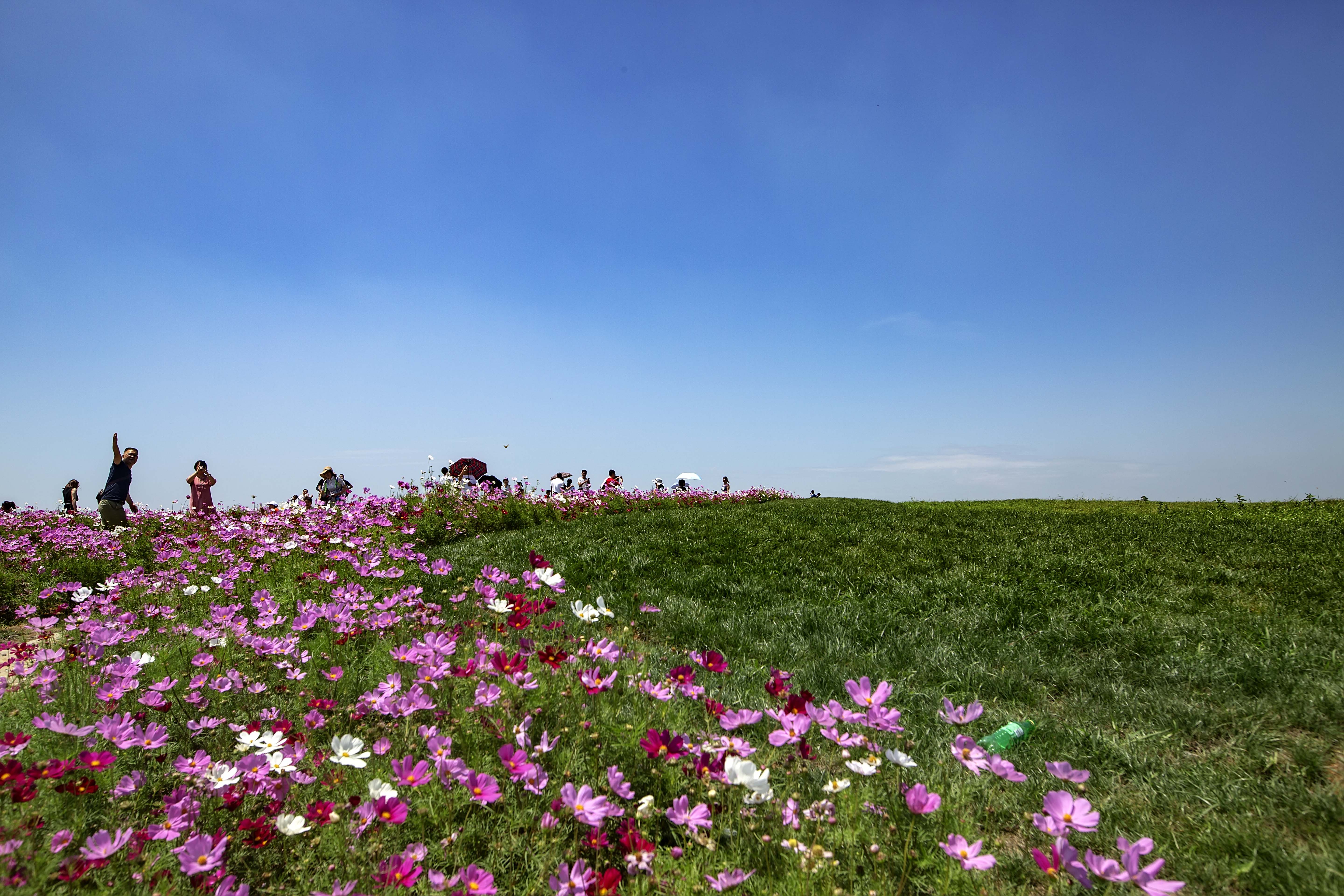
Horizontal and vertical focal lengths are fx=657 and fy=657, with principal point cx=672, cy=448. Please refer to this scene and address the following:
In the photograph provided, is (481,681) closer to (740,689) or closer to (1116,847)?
(740,689)

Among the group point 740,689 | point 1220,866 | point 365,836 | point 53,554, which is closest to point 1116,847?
point 1220,866

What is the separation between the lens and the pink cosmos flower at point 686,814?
2146 mm

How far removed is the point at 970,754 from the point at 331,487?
610 inches

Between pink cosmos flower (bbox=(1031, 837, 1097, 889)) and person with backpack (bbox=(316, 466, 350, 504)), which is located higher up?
person with backpack (bbox=(316, 466, 350, 504))

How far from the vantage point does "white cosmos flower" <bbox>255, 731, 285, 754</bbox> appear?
247cm

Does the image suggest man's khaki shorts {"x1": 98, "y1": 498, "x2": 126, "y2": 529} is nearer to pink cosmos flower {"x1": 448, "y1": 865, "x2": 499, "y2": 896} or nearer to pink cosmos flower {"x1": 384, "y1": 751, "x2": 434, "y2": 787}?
pink cosmos flower {"x1": 384, "y1": 751, "x2": 434, "y2": 787}

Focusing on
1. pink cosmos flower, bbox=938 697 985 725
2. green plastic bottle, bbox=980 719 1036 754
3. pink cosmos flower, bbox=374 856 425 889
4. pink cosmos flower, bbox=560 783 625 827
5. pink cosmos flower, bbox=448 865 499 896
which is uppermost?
pink cosmos flower, bbox=938 697 985 725

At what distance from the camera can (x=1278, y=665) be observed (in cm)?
431

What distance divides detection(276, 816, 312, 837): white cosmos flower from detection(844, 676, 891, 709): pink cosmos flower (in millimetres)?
1728

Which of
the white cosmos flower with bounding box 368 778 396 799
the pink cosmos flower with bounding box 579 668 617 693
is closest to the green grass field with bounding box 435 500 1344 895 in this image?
the pink cosmos flower with bounding box 579 668 617 693

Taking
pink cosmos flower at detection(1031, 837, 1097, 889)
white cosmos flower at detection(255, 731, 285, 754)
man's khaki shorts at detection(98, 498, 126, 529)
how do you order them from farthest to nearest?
man's khaki shorts at detection(98, 498, 126, 529)
white cosmos flower at detection(255, 731, 285, 754)
pink cosmos flower at detection(1031, 837, 1097, 889)

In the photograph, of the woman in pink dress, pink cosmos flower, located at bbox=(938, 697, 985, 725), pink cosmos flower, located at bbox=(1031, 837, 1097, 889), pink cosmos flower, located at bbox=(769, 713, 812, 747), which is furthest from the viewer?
the woman in pink dress

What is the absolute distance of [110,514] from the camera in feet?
36.7

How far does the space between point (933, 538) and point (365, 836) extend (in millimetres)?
7990
